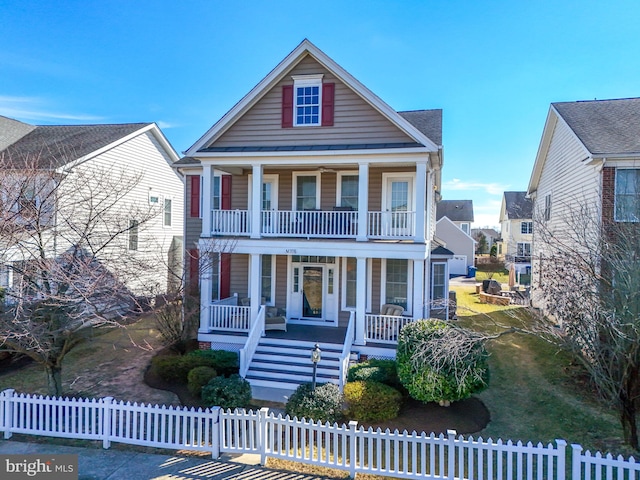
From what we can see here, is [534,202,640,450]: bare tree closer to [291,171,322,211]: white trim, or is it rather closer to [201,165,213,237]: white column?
[291,171,322,211]: white trim

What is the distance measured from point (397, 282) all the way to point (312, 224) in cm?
390

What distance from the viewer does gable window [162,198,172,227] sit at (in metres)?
21.1

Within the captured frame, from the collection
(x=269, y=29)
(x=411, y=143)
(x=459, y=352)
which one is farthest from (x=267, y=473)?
(x=269, y=29)

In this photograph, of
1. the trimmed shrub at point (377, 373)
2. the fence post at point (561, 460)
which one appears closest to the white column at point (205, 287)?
the trimmed shrub at point (377, 373)

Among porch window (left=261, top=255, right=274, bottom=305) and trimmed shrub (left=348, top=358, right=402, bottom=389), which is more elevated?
porch window (left=261, top=255, right=274, bottom=305)

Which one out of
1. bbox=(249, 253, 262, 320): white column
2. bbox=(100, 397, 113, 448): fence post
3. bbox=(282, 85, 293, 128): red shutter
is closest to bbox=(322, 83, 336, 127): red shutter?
bbox=(282, 85, 293, 128): red shutter

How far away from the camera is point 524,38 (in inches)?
496

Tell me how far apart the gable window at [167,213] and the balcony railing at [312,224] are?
29.5 ft

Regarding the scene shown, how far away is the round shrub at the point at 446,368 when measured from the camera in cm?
874

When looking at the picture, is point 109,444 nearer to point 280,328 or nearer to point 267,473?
point 267,473

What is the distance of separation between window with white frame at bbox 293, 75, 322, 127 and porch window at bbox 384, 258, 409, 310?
580 centimetres

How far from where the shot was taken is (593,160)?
12523mm

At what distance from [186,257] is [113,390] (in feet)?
19.1

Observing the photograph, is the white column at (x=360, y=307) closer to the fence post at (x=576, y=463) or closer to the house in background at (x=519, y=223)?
the fence post at (x=576, y=463)
